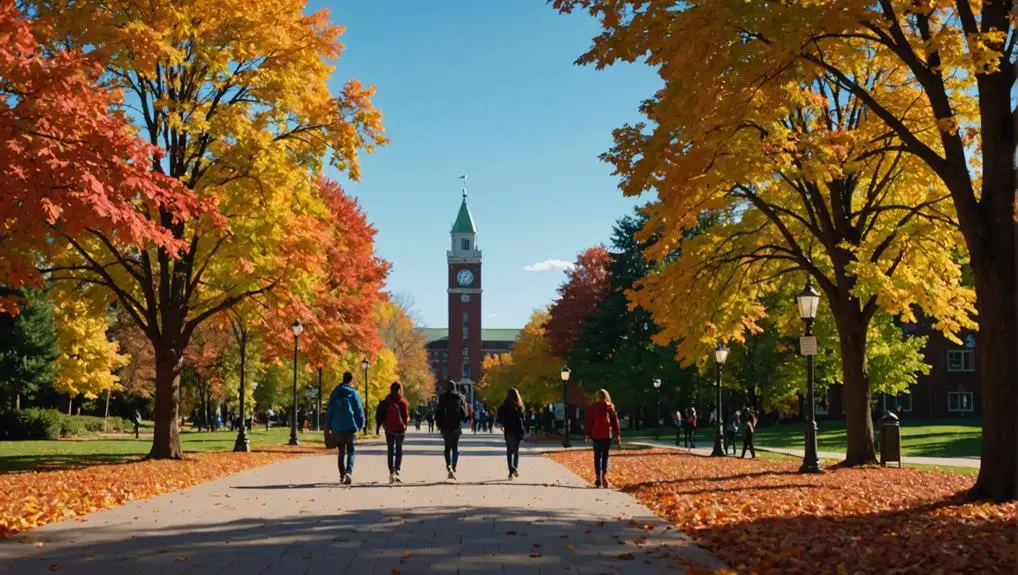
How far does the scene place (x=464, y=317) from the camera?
15725 centimetres

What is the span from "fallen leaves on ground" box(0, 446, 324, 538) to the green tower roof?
14276cm

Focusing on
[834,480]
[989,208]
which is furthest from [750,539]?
[834,480]

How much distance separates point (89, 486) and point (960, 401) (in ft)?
227

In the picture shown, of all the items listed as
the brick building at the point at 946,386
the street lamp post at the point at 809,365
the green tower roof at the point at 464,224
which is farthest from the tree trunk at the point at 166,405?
the green tower roof at the point at 464,224

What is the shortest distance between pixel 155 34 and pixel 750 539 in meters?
14.1

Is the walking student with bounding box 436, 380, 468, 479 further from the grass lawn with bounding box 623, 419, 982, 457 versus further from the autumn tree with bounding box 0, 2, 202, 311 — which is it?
the grass lawn with bounding box 623, 419, 982, 457

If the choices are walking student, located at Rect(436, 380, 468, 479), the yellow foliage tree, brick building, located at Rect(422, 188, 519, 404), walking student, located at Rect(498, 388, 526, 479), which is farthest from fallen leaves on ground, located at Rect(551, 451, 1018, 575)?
brick building, located at Rect(422, 188, 519, 404)

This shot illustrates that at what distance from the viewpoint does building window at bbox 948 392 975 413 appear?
71.0 metres

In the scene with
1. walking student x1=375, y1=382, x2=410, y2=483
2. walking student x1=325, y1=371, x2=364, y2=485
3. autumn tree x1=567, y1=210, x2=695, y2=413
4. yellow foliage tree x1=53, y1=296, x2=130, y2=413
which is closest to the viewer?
walking student x1=325, y1=371, x2=364, y2=485

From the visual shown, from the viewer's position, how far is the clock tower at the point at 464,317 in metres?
155

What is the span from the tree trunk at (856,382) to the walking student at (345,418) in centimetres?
998

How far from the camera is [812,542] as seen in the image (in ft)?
30.6

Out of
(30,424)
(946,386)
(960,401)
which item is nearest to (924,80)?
(30,424)

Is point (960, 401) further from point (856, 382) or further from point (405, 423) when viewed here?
point (405, 423)
